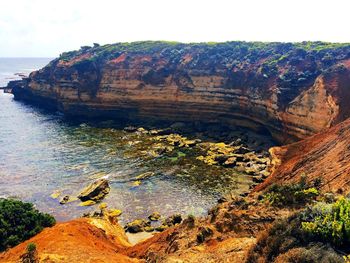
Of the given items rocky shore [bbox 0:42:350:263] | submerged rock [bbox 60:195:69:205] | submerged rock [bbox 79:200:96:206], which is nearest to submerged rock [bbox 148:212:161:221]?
rocky shore [bbox 0:42:350:263]

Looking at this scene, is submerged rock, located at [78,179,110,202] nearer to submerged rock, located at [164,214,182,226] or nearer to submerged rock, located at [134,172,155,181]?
submerged rock, located at [134,172,155,181]

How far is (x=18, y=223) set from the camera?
27938 mm

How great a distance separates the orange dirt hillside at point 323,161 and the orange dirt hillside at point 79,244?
13.5m

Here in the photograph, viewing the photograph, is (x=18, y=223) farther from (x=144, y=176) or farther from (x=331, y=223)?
(x=331, y=223)

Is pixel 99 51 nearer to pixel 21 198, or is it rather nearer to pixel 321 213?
pixel 21 198

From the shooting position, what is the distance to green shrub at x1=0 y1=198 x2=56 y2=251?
26328mm

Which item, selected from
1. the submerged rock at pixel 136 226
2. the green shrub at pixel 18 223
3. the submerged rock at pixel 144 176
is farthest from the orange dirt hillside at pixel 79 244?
the submerged rock at pixel 144 176

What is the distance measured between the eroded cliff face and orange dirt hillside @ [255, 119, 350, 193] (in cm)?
1115

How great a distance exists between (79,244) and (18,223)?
22.8ft

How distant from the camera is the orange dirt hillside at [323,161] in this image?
24922mm

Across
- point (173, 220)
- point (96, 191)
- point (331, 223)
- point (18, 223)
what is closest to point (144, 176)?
point (96, 191)

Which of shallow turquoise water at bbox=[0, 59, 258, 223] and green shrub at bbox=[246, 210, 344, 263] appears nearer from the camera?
green shrub at bbox=[246, 210, 344, 263]

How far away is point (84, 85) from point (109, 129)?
60.7 feet

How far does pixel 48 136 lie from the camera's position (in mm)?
70750
